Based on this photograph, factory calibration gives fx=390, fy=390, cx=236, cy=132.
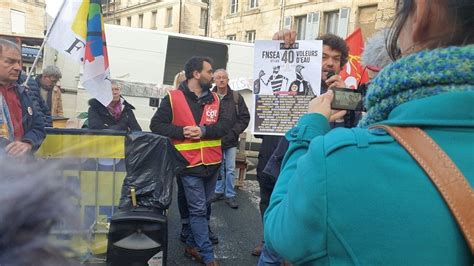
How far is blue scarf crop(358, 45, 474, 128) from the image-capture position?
776 millimetres

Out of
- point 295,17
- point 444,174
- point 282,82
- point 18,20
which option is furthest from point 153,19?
point 444,174

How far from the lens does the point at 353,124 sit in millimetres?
2223

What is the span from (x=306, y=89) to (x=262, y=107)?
31 cm

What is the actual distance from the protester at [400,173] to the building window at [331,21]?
17279mm

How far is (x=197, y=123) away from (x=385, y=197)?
120 inches

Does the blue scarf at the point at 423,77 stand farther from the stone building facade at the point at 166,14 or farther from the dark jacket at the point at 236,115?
the stone building facade at the point at 166,14

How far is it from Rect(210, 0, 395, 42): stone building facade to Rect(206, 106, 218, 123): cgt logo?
10.8 m

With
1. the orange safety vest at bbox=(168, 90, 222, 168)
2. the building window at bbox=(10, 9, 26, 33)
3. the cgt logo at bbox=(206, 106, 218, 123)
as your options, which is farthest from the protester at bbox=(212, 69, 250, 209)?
the building window at bbox=(10, 9, 26, 33)

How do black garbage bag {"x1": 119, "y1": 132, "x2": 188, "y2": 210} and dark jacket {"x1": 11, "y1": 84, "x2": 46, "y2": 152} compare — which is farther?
black garbage bag {"x1": 119, "y1": 132, "x2": 188, "y2": 210}

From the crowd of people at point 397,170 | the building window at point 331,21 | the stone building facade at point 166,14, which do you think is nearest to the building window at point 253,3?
the building window at point 331,21

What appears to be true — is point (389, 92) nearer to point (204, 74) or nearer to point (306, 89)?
point (306, 89)

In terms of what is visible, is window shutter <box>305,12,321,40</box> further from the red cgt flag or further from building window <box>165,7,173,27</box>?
building window <box>165,7,173,27</box>

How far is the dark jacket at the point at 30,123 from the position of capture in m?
3.21

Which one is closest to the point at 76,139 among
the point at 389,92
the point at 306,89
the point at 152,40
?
the point at 306,89
